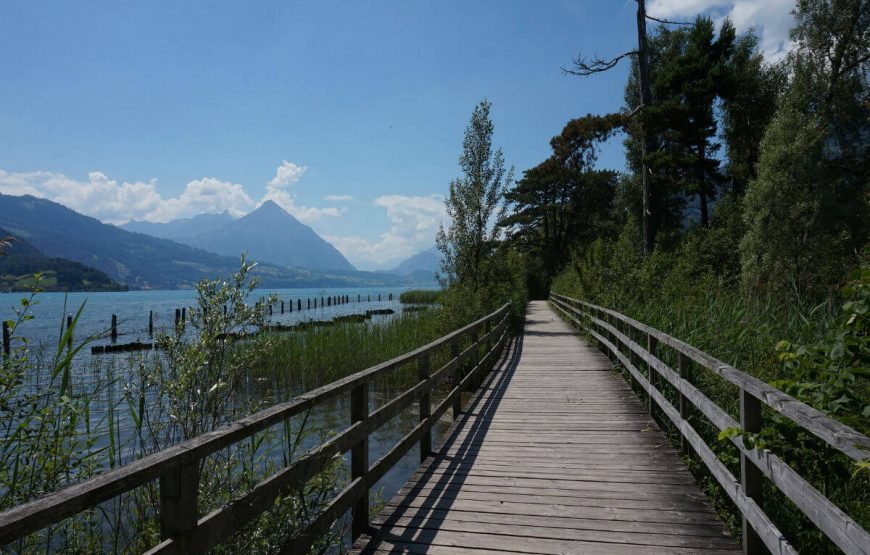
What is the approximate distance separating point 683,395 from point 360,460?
295 centimetres

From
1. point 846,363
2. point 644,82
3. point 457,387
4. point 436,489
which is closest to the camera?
point 846,363

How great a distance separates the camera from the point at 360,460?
3.64 metres

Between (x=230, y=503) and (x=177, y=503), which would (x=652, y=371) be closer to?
(x=230, y=503)

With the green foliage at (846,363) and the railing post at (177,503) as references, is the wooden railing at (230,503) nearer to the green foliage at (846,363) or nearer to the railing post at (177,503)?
the railing post at (177,503)

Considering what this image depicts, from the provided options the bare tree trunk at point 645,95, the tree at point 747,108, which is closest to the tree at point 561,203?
the tree at point 747,108

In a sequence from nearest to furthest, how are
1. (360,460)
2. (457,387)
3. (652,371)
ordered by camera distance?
1. (360,460)
2. (652,371)
3. (457,387)

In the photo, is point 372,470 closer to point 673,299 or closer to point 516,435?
point 516,435

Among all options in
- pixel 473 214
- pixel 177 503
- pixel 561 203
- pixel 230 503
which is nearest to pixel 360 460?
pixel 230 503

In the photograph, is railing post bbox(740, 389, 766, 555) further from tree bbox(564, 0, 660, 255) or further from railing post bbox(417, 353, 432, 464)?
tree bbox(564, 0, 660, 255)

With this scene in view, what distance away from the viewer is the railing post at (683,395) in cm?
467

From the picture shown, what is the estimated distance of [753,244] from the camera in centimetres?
1997

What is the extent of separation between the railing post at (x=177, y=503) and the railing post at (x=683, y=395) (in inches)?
159

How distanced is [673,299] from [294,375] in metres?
9.32

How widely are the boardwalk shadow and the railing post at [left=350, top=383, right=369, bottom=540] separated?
100mm
